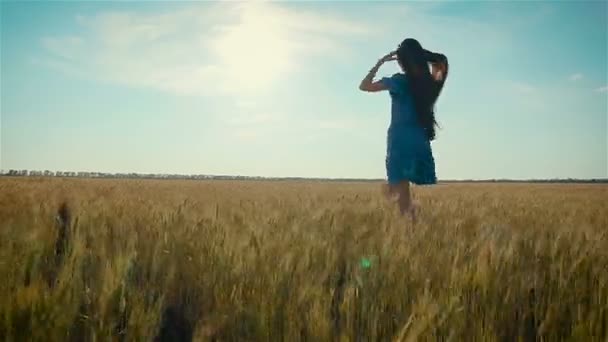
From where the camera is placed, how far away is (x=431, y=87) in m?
4.78

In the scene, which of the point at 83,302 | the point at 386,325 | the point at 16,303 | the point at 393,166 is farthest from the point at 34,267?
the point at 393,166

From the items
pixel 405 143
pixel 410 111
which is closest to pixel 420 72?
pixel 410 111

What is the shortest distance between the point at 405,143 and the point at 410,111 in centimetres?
35

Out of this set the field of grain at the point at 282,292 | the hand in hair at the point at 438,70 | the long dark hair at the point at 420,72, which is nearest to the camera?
the field of grain at the point at 282,292

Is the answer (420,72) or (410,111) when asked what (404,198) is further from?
(420,72)

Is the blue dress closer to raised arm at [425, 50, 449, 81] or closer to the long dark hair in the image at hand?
the long dark hair

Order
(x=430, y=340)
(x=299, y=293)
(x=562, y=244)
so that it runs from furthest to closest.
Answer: (x=562, y=244), (x=299, y=293), (x=430, y=340)

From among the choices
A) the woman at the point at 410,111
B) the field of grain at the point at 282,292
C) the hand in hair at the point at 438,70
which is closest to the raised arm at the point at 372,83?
the woman at the point at 410,111

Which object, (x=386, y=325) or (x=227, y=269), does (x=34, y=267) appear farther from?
(x=386, y=325)

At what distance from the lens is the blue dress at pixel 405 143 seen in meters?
4.78

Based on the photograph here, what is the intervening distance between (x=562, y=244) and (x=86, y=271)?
2955 mm

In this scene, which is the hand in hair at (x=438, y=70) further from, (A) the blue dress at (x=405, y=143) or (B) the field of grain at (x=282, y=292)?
(B) the field of grain at (x=282, y=292)

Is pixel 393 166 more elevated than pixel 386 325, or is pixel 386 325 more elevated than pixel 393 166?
pixel 393 166

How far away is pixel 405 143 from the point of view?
15.8 feet
